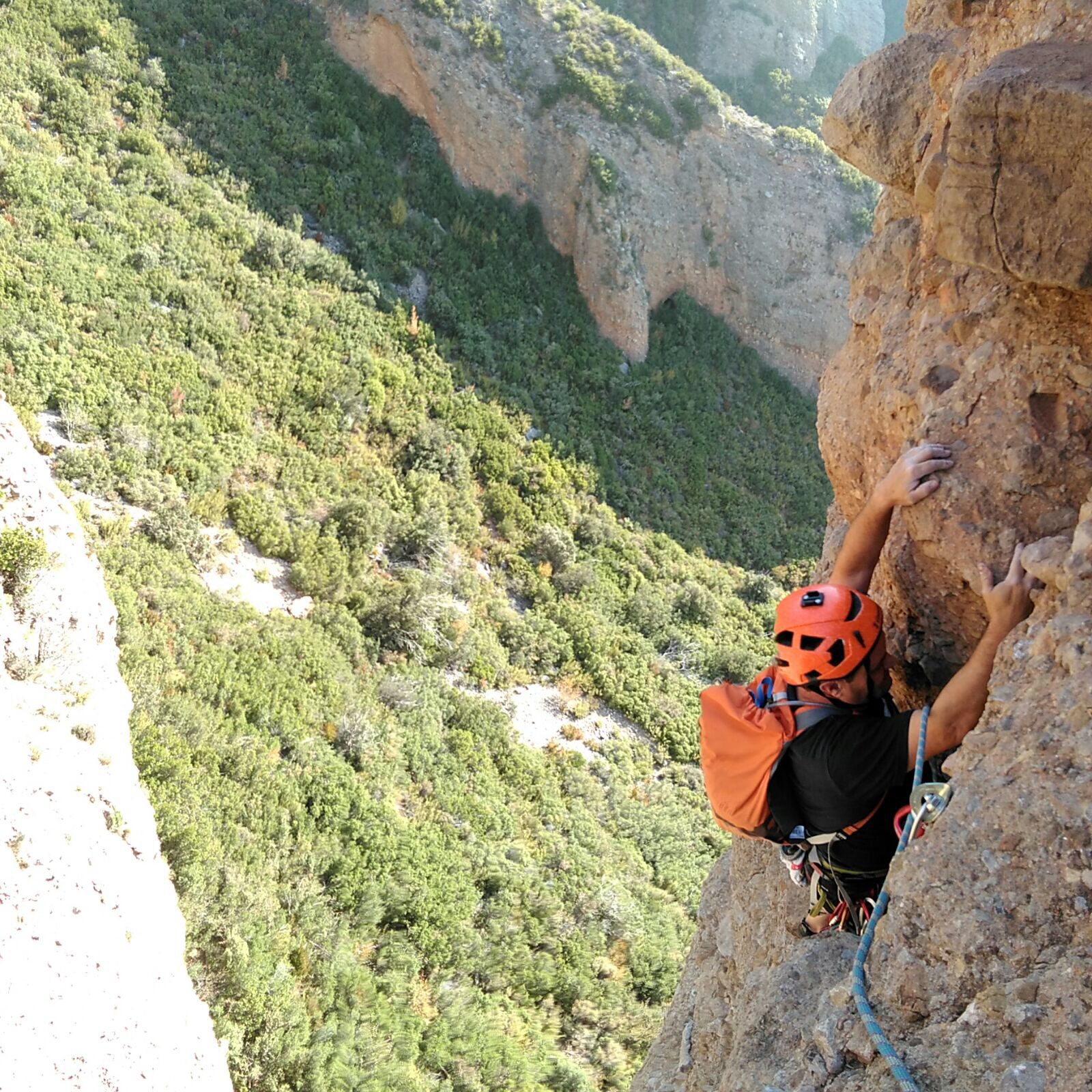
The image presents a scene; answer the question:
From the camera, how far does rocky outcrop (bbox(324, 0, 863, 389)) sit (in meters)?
24.7

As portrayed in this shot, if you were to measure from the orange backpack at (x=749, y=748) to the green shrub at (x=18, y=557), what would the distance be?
8320 mm

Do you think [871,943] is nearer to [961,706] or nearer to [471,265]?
[961,706]

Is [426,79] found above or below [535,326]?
above

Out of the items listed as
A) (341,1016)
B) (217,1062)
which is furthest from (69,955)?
(341,1016)

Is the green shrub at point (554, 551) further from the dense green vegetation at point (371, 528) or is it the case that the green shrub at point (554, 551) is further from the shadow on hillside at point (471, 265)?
the shadow on hillside at point (471, 265)

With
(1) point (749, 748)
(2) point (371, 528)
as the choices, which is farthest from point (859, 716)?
(2) point (371, 528)

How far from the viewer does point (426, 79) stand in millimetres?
24531

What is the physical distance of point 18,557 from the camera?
908 centimetres

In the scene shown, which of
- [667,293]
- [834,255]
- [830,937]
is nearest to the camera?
[830,937]

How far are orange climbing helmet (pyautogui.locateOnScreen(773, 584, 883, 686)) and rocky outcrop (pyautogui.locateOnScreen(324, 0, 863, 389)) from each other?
894 inches

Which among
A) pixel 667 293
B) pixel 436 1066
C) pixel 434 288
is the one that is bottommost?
pixel 436 1066

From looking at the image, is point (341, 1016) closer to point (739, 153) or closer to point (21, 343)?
point (21, 343)

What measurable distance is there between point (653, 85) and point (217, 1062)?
29342 millimetres

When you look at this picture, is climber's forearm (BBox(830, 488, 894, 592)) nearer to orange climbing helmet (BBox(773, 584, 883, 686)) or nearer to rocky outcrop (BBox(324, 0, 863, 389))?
orange climbing helmet (BBox(773, 584, 883, 686))
